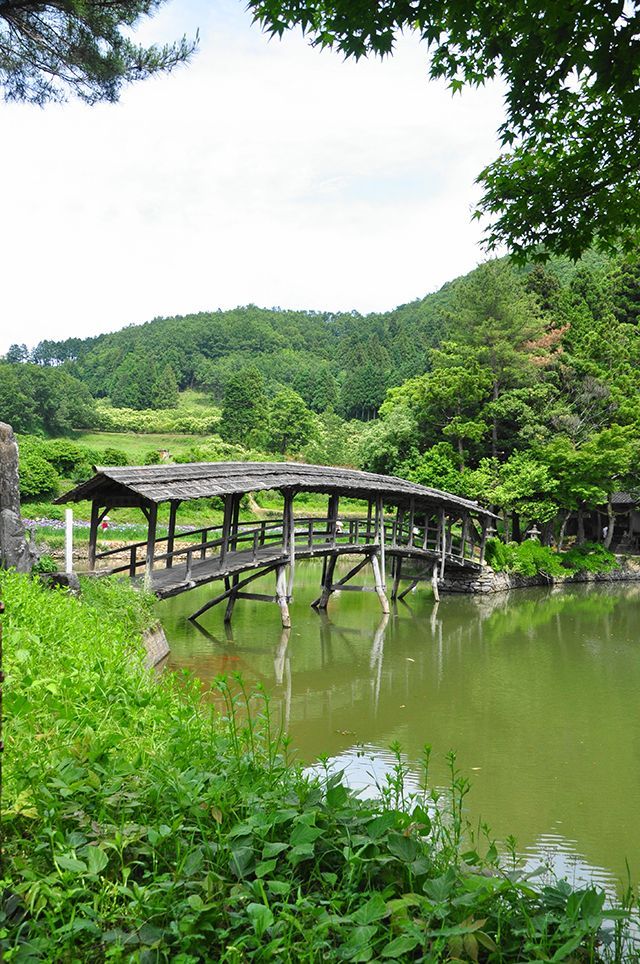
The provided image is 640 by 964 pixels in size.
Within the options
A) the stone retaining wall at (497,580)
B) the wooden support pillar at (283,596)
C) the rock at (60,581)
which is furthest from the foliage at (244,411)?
the rock at (60,581)

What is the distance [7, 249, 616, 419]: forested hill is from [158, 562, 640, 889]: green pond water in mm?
31456

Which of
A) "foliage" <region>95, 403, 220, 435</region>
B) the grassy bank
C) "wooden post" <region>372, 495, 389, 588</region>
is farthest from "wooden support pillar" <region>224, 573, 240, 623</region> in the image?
"foliage" <region>95, 403, 220, 435</region>

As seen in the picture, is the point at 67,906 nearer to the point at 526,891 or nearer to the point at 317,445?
the point at 526,891

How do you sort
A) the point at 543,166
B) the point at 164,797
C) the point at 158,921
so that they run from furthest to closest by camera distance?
the point at 543,166 → the point at 164,797 → the point at 158,921

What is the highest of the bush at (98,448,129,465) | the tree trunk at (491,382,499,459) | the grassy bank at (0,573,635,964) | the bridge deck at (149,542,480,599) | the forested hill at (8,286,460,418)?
the forested hill at (8,286,460,418)

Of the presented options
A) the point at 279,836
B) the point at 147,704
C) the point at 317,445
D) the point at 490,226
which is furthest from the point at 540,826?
the point at 317,445

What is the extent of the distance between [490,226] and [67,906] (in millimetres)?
5299

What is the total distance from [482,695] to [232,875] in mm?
8128

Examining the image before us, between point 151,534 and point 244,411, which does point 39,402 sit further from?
point 151,534

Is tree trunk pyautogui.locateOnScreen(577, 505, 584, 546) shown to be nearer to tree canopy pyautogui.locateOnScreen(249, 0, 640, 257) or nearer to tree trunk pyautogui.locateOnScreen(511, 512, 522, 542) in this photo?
tree trunk pyautogui.locateOnScreen(511, 512, 522, 542)

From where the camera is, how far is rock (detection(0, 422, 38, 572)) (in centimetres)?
988

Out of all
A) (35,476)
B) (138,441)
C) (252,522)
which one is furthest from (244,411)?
(252,522)

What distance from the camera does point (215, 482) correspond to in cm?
1327

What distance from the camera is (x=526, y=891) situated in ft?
9.10
